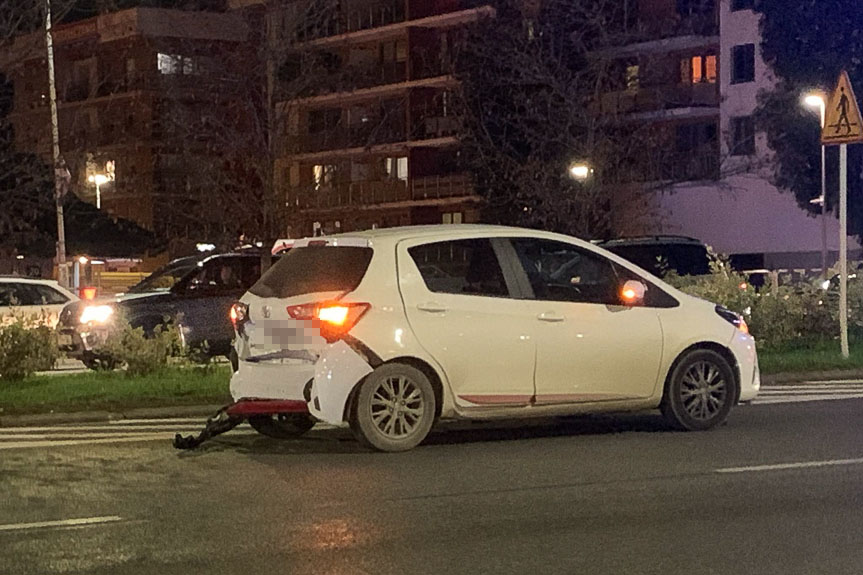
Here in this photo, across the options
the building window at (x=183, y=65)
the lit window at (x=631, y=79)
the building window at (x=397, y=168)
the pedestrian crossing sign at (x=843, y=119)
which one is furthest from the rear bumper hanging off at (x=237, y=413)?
the building window at (x=397, y=168)

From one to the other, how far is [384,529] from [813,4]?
136 feet

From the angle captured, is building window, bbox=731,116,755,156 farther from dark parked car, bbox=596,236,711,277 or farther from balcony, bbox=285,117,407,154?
dark parked car, bbox=596,236,711,277

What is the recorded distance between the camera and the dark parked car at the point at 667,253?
23797 mm

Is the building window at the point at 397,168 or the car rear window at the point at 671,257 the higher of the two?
the building window at the point at 397,168

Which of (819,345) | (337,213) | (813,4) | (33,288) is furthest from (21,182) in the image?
(813,4)

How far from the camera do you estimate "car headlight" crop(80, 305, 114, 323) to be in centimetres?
1823

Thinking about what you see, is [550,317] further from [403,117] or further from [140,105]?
[140,105]

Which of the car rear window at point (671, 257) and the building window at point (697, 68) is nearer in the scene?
the car rear window at point (671, 257)

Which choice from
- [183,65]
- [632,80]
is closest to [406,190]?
[632,80]

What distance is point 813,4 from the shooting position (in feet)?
150

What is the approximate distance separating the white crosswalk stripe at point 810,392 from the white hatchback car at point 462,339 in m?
2.69

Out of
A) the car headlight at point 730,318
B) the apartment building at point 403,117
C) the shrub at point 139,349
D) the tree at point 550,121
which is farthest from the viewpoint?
the apartment building at point 403,117

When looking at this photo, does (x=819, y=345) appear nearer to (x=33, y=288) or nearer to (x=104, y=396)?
(x=104, y=396)

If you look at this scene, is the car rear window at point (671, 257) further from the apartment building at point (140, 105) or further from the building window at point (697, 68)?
the building window at point (697, 68)
